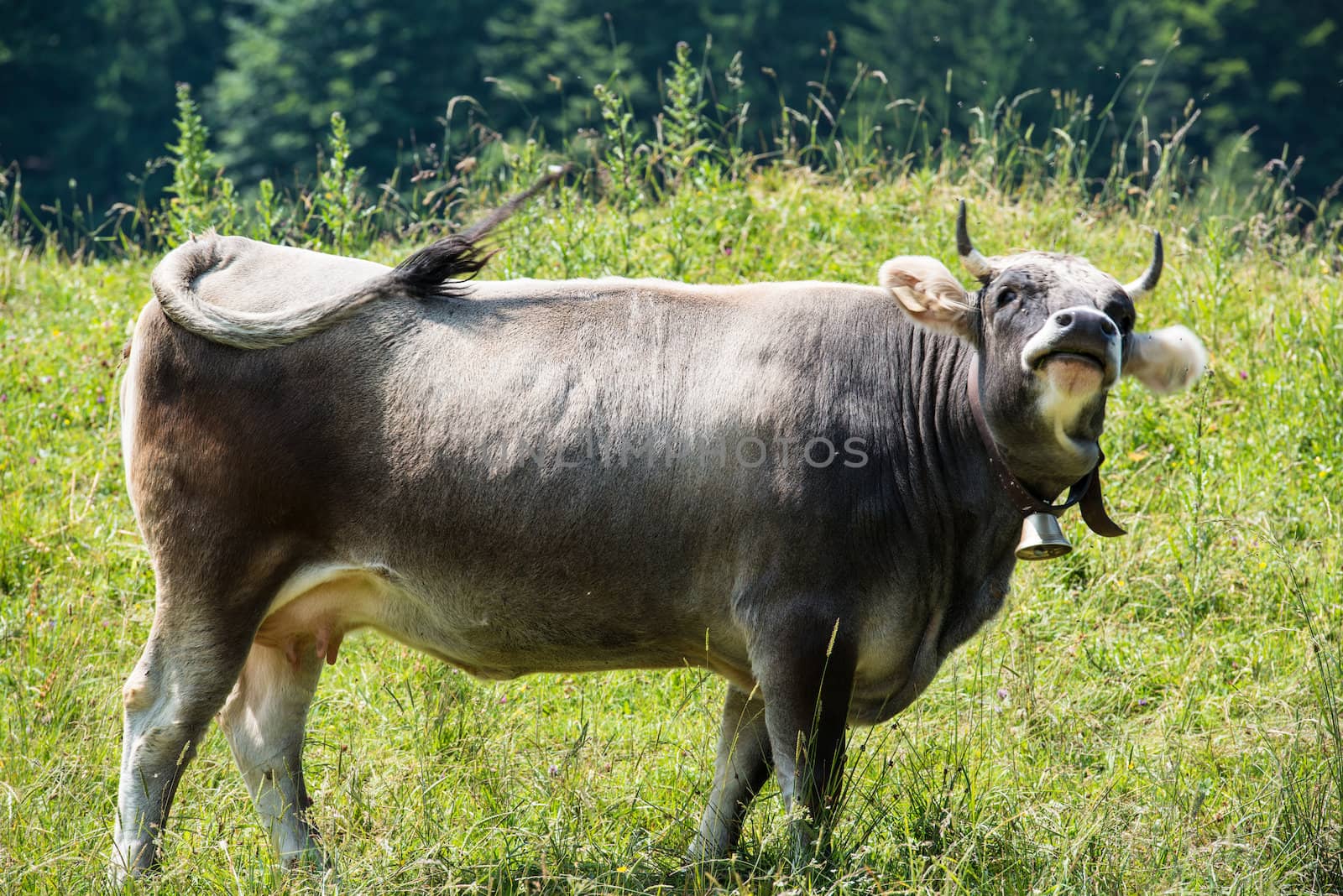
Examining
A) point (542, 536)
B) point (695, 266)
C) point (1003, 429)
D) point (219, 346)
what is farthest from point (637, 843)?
point (695, 266)

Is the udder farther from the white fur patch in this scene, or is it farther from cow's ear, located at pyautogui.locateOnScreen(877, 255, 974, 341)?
cow's ear, located at pyautogui.locateOnScreen(877, 255, 974, 341)

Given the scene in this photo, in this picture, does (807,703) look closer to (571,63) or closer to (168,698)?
(168,698)

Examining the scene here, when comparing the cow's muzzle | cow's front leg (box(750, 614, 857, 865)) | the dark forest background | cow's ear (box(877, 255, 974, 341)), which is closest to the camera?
the cow's muzzle

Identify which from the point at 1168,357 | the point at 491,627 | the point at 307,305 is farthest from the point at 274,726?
the point at 1168,357

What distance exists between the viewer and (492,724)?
5051 millimetres

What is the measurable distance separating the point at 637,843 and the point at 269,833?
120cm

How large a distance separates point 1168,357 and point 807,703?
1472mm

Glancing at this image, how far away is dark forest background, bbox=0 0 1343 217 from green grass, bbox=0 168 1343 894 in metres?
20.9

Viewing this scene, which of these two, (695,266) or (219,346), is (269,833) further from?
(695,266)

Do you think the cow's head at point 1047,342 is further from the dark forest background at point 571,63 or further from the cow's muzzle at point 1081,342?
the dark forest background at point 571,63

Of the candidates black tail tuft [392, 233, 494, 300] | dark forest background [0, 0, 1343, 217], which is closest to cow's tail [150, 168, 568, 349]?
black tail tuft [392, 233, 494, 300]

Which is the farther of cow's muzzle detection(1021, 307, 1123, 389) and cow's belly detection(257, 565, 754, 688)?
cow's belly detection(257, 565, 754, 688)

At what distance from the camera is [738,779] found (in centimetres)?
431

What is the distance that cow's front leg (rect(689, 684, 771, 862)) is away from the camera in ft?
14.0
